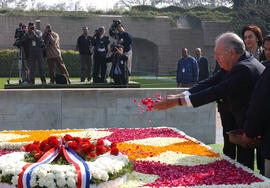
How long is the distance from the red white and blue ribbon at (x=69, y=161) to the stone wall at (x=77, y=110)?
4.22 m

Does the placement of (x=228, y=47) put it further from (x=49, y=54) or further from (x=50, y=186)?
(x=49, y=54)

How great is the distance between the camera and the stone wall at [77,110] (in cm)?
789

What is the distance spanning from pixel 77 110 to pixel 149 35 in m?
23.9

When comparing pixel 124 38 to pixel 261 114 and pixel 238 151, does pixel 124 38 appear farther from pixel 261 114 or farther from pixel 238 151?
pixel 261 114

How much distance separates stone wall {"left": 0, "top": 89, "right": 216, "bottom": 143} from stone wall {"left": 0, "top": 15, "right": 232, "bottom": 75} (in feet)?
68.0

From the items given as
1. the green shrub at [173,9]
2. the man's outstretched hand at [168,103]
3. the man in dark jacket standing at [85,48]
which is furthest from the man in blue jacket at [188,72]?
the green shrub at [173,9]

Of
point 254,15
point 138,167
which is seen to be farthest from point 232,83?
point 254,15

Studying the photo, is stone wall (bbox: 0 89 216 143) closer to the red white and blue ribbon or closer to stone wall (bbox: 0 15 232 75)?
the red white and blue ribbon

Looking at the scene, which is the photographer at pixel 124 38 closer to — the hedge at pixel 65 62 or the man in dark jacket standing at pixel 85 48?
the man in dark jacket standing at pixel 85 48

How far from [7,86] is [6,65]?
44.3 feet

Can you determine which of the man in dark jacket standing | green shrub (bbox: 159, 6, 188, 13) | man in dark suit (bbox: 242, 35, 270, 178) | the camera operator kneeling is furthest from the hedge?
man in dark suit (bbox: 242, 35, 270, 178)

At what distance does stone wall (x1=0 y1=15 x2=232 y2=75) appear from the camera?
1142 inches

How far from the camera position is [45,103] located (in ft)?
26.1

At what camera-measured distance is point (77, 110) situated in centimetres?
801
